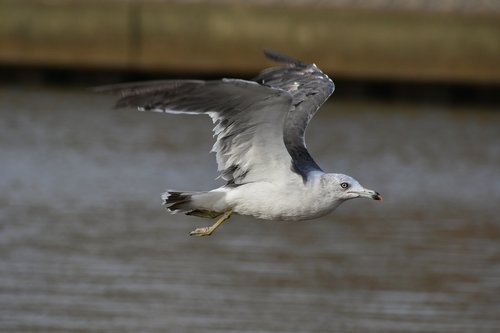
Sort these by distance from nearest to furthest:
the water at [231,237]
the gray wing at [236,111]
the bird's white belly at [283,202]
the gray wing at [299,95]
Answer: the gray wing at [236,111] → the bird's white belly at [283,202] → the gray wing at [299,95] → the water at [231,237]

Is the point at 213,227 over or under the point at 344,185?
under

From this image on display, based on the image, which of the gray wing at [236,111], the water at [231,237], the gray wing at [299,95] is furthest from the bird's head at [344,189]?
the water at [231,237]

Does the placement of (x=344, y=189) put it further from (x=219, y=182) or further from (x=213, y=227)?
(x=219, y=182)

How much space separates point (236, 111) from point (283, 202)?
0.69 m

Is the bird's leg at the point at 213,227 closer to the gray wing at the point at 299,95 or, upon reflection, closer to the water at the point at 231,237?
the gray wing at the point at 299,95

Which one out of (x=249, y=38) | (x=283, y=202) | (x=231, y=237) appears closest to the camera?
(x=283, y=202)

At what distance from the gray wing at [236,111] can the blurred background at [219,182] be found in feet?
7.72

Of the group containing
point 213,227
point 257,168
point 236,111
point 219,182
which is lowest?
point 213,227

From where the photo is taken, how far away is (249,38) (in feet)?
68.7

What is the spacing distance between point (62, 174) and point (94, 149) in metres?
1.42

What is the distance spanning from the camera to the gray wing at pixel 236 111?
7.47 meters

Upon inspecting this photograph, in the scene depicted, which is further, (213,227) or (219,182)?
(219,182)

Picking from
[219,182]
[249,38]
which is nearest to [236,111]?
[219,182]

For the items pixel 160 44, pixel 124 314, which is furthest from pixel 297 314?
pixel 160 44
